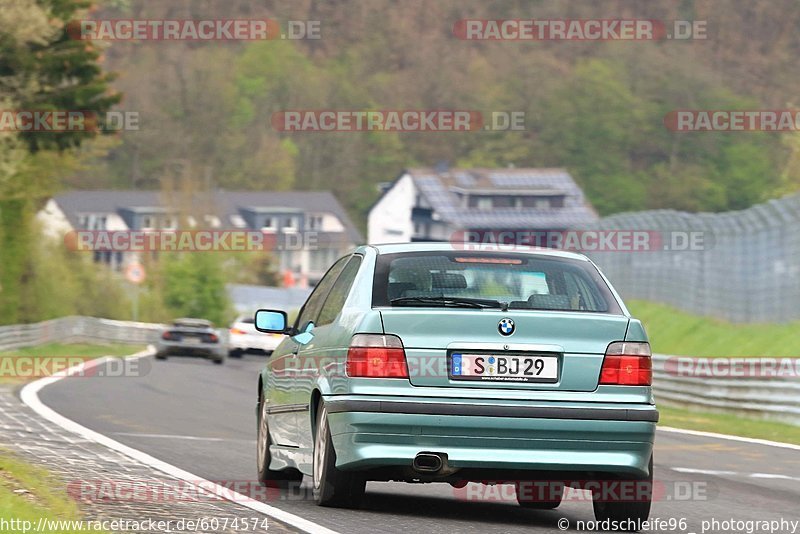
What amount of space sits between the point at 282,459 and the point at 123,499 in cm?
178

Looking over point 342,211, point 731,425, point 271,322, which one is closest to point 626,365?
point 271,322

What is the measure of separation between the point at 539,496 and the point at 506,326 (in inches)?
74.2

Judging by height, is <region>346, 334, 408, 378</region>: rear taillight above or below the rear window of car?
below

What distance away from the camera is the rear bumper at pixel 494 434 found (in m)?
8.66

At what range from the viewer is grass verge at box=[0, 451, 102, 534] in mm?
7480

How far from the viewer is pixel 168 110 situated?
180 meters

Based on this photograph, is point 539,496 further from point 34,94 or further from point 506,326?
point 34,94

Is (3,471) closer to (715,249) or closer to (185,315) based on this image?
(715,249)

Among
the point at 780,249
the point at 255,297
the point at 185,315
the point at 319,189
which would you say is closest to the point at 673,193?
the point at 319,189

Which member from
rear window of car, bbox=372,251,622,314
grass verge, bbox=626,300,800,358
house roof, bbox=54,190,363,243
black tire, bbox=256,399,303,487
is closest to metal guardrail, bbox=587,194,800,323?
grass verge, bbox=626,300,800,358

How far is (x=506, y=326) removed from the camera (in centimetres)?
875

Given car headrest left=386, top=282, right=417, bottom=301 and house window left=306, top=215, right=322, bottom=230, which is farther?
house window left=306, top=215, right=322, bottom=230

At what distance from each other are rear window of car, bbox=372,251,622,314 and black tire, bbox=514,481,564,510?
126 centimetres

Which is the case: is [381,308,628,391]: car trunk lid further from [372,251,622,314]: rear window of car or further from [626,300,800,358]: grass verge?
[626,300,800,358]: grass verge
